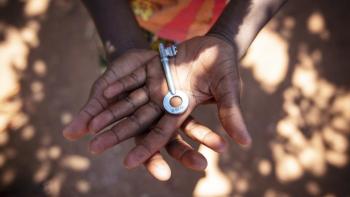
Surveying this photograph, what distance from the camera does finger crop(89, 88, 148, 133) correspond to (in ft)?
6.14

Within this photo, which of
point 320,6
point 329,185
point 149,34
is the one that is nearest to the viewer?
point 149,34

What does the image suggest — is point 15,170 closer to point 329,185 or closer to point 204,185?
point 204,185

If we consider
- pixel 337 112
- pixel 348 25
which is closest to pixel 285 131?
pixel 337 112

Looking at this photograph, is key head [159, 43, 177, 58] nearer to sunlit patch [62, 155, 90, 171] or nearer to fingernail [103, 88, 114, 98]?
fingernail [103, 88, 114, 98]

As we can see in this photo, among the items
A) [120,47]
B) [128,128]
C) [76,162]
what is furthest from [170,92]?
[76,162]

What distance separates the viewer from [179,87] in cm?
206

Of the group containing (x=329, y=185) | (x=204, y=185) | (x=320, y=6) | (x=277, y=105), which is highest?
(x=320, y=6)

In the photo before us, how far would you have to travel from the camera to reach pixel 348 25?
389 cm

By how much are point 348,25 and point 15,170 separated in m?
3.71

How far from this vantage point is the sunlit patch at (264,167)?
3503 mm

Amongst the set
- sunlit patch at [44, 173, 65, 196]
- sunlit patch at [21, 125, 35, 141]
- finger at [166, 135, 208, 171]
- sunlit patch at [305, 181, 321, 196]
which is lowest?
sunlit patch at [305, 181, 321, 196]

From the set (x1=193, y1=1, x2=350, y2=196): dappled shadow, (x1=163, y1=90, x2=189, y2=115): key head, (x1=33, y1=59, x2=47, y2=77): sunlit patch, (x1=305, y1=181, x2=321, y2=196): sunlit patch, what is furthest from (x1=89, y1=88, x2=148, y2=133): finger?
(x1=33, y1=59, x2=47, y2=77): sunlit patch

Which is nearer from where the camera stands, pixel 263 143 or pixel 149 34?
pixel 149 34

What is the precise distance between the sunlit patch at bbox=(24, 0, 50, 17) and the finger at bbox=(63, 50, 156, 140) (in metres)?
2.34
